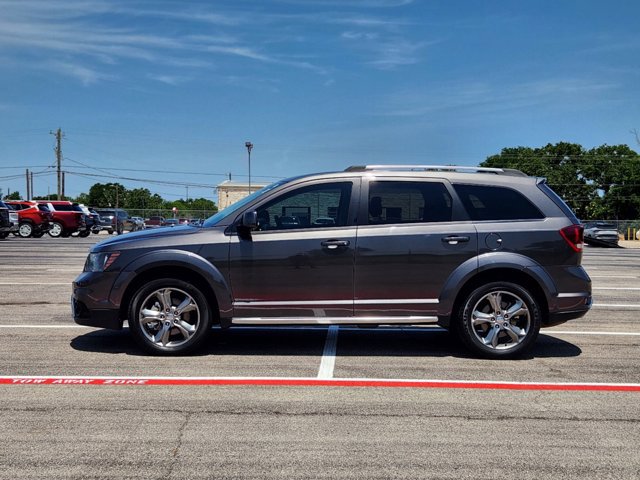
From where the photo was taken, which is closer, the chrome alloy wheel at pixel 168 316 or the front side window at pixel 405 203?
the chrome alloy wheel at pixel 168 316

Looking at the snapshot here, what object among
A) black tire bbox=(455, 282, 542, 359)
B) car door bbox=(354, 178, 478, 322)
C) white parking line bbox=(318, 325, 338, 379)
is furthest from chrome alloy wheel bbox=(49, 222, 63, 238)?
black tire bbox=(455, 282, 542, 359)

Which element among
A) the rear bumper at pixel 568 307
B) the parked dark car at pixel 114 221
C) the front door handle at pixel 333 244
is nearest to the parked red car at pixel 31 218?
the parked dark car at pixel 114 221

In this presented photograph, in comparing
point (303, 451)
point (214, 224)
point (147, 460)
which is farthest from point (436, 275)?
point (147, 460)

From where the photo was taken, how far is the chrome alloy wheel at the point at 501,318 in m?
6.09

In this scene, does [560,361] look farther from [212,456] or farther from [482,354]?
[212,456]

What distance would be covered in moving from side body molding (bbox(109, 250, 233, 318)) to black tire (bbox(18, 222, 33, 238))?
29.5 metres

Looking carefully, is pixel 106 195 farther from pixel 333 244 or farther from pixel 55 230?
pixel 333 244

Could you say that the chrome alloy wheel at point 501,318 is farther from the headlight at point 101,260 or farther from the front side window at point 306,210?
the headlight at point 101,260

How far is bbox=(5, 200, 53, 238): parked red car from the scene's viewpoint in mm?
32188

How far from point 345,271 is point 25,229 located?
101 feet

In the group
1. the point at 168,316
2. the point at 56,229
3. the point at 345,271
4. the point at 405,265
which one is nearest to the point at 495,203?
the point at 405,265

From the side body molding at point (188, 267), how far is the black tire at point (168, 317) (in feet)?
0.49

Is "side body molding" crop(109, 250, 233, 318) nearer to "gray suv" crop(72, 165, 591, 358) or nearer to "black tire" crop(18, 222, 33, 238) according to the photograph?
"gray suv" crop(72, 165, 591, 358)

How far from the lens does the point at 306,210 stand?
20.3 feet
